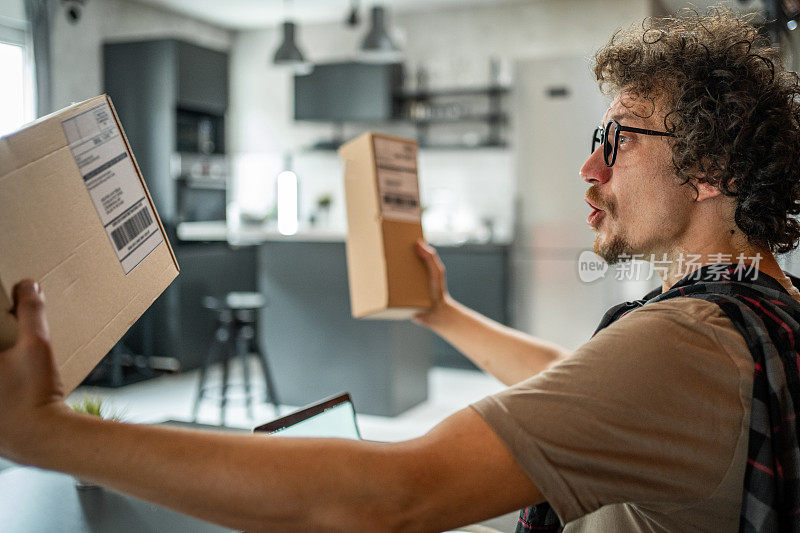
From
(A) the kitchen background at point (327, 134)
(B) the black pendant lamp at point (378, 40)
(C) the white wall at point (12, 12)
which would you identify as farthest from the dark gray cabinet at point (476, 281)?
(C) the white wall at point (12, 12)

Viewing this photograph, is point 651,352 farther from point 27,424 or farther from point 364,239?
point 364,239

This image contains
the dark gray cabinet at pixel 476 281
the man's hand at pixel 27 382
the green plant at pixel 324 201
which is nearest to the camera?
the man's hand at pixel 27 382

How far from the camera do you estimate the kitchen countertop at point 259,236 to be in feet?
14.5

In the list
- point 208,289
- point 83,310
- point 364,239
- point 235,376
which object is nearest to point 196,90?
point 208,289

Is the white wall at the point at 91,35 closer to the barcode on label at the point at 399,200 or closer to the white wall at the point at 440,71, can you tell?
the white wall at the point at 440,71

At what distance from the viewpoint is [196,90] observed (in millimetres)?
6078

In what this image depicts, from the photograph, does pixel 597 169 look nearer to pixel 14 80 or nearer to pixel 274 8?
pixel 14 80

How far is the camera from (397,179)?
1465mm

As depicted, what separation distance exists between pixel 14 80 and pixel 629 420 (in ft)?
18.3

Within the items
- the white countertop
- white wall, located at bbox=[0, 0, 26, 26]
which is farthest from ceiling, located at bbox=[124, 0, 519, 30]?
the white countertop

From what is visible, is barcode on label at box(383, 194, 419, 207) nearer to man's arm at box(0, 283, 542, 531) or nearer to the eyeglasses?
the eyeglasses

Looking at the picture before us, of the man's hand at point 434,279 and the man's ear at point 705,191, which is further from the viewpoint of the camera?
the man's hand at point 434,279

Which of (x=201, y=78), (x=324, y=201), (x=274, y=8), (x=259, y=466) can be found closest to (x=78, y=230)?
(x=259, y=466)

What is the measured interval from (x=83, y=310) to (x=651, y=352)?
574mm
